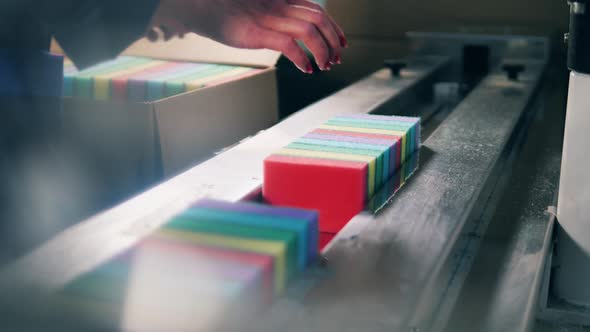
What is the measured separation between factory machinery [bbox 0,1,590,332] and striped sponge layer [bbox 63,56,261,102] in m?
0.41

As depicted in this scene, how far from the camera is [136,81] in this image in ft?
5.97

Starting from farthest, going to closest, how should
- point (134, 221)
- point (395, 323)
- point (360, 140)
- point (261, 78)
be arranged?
point (261, 78) → point (360, 140) → point (134, 221) → point (395, 323)

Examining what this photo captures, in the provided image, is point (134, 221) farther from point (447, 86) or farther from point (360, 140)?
point (447, 86)

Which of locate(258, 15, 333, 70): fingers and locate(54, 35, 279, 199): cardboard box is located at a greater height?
locate(258, 15, 333, 70): fingers

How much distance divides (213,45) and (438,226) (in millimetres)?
1418

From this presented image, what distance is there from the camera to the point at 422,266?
0.77 metres

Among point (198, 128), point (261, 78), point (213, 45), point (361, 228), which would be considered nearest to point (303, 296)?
point (361, 228)

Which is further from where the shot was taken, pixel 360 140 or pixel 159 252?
pixel 360 140

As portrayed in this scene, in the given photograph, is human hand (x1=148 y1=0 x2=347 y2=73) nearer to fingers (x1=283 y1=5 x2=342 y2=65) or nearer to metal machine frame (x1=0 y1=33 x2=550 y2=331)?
fingers (x1=283 y1=5 x2=342 y2=65)

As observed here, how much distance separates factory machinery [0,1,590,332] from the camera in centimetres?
71

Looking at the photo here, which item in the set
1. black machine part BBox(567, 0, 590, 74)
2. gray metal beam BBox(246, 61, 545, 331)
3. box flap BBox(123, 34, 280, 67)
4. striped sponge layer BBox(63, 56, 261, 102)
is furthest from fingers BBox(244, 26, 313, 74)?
box flap BBox(123, 34, 280, 67)

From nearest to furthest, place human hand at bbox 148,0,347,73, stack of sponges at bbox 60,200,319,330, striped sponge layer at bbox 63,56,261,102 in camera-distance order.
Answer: stack of sponges at bbox 60,200,319,330, human hand at bbox 148,0,347,73, striped sponge layer at bbox 63,56,261,102

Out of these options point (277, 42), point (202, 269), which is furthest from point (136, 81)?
point (202, 269)

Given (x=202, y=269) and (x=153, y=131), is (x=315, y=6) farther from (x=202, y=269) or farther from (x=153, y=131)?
(x=202, y=269)
